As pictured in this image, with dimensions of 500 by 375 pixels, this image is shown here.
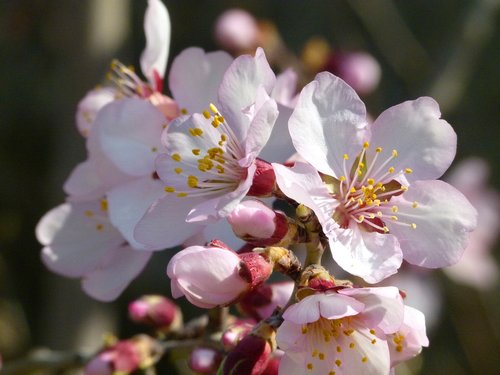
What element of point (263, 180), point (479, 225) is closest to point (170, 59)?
point (479, 225)

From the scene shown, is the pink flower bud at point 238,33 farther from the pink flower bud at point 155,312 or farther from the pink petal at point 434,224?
the pink petal at point 434,224

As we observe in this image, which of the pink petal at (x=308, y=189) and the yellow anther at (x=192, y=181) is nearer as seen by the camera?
the pink petal at (x=308, y=189)

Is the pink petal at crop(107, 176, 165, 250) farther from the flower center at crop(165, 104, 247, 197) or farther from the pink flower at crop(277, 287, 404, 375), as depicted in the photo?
the pink flower at crop(277, 287, 404, 375)

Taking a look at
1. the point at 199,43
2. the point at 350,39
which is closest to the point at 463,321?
the point at 350,39

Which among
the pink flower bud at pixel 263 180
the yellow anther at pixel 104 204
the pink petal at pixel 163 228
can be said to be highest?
the pink flower bud at pixel 263 180

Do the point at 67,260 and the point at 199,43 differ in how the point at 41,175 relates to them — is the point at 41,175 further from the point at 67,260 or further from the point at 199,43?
the point at 67,260

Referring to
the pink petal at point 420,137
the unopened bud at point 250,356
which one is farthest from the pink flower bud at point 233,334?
the pink petal at point 420,137

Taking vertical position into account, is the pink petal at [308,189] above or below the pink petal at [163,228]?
above
